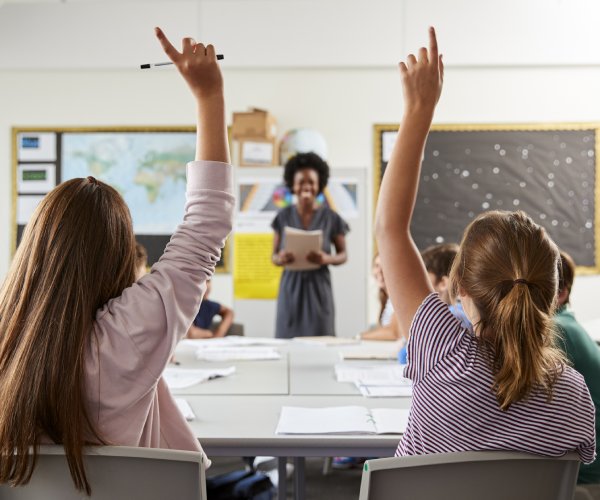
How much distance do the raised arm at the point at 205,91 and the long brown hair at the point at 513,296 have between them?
1.51ft

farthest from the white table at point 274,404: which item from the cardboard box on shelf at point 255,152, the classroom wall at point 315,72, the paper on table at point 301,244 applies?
the classroom wall at point 315,72

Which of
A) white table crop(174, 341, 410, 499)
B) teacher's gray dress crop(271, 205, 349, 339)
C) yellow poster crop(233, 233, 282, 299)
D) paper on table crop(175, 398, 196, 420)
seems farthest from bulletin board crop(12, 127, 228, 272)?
paper on table crop(175, 398, 196, 420)

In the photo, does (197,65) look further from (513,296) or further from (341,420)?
(341,420)

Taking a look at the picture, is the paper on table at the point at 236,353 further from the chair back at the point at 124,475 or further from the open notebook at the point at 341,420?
the chair back at the point at 124,475

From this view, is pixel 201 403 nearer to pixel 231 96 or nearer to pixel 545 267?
pixel 545 267

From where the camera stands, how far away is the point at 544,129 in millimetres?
5320

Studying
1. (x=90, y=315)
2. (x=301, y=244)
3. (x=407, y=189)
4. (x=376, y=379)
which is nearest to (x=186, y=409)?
(x=376, y=379)

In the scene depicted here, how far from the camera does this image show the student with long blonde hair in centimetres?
99

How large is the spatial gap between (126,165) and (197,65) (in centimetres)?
451

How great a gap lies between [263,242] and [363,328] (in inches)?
39.6

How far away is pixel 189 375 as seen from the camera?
233 cm

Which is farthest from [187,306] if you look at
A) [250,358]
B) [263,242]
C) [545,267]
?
[263,242]

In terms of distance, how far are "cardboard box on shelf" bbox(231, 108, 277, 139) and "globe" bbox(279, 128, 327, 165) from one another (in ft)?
0.55

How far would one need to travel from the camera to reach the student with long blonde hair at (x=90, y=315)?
3.24 feet
